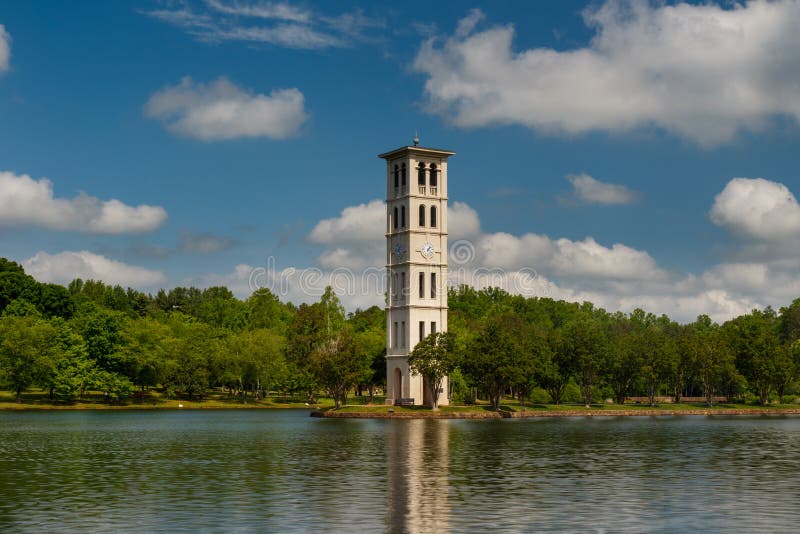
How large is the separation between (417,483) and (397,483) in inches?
31.7

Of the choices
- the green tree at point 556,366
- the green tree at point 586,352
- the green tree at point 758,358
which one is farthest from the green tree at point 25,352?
the green tree at point 758,358

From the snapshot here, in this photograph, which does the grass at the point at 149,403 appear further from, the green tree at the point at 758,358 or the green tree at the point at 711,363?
the green tree at the point at 758,358

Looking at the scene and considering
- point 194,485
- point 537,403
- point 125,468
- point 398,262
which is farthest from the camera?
point 537,403

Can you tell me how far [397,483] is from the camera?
4056cm

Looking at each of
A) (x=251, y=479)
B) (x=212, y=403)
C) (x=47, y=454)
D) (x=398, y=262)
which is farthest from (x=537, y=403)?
Answer: (x=251, y=479)

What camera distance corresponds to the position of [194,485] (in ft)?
130

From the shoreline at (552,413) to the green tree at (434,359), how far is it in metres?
5.22

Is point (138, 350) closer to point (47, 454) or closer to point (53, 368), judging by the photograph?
point (53, 368)

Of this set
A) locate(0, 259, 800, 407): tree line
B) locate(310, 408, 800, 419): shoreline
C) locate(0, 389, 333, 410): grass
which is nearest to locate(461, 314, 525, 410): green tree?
locate(0, 259, 800, 407): tree line

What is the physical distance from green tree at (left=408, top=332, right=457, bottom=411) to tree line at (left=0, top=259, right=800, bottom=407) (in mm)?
168

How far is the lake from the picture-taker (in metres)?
30.2

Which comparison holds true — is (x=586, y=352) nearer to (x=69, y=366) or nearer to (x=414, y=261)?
(x=414, y=261)

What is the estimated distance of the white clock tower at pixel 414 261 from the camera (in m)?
125

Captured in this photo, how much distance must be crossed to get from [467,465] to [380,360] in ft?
316
